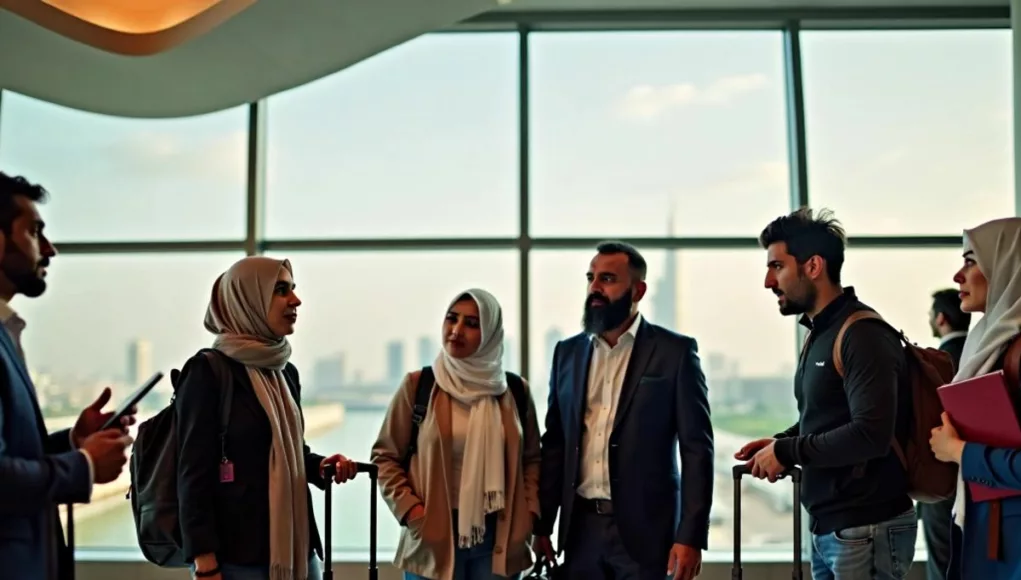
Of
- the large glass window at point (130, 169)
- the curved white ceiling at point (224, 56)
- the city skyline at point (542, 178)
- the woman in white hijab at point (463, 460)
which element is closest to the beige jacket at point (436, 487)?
the woman in white hijab at point (463, 460)

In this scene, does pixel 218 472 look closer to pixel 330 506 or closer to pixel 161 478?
pixel 161 478

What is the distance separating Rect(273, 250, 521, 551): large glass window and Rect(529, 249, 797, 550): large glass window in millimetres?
401

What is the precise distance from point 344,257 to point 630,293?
7.92 ft

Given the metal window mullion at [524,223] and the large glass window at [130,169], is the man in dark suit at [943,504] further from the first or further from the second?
the large glass window at [130,169]

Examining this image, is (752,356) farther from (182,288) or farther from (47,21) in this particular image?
(47,21)

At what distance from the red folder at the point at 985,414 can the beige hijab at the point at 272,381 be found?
6.58ft

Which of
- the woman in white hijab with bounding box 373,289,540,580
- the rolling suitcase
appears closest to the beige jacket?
the woman in white hijab with bounding box 373,289,540,580

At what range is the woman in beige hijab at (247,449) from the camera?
2.34 m

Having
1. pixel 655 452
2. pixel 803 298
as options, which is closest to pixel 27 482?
pixel 655 452

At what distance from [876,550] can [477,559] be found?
4.37 feet

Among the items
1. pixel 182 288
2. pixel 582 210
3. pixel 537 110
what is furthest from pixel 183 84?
pixel 582 210

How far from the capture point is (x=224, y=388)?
2.45 m

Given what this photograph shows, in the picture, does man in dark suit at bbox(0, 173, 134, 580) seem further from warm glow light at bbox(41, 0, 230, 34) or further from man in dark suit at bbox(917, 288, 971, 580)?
man in dark suit at bbox(917, 288, 971, 580)

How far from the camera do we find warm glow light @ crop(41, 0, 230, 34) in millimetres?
3953
